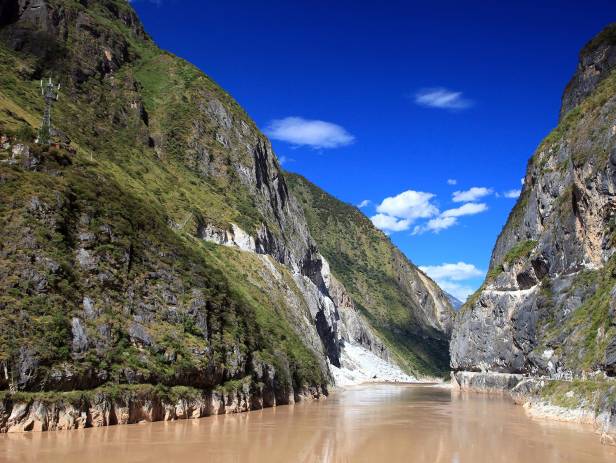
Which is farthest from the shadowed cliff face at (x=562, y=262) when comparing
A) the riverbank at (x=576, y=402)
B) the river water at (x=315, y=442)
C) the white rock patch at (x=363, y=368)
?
the white rock patch at (x=363, y=368)

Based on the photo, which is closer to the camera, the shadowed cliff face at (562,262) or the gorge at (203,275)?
the gorge at (203,275)

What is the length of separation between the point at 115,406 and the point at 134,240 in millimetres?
11727

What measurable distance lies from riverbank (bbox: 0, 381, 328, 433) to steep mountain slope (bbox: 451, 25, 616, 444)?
866 inches

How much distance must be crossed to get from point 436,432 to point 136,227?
22557 mm

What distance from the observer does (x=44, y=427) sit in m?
25.5

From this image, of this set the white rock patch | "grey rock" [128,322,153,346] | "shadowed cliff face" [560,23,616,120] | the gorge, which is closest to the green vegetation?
the gorge

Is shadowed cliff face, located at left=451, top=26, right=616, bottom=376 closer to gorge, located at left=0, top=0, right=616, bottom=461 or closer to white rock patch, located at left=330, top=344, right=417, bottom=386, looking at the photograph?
gorge, located at left=0, top=0, right=616, bottom=461

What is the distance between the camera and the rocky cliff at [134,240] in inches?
1133

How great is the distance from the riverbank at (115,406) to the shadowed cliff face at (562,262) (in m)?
23.1

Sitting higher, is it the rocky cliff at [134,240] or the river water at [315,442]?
the rocky cliff at [134,240]

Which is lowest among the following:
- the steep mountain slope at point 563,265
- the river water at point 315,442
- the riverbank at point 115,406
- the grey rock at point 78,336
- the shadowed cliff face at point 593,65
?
the river water at point 315,442

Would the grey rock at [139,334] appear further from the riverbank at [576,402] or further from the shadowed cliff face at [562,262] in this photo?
the shadowed cliff face at [562,262]

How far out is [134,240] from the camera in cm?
3759

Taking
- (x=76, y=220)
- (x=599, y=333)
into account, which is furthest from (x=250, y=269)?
(x=599, y=333)
